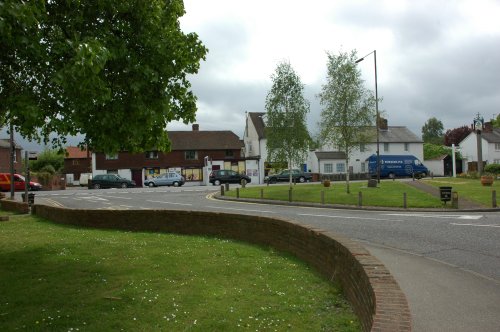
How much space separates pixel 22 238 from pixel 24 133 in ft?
17.4

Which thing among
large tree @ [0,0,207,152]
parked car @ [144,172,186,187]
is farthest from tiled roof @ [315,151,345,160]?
large tree @ [0,0,207,152]

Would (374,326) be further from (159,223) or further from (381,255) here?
(159,223)

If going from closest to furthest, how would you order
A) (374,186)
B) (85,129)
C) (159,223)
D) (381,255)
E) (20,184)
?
(85,129) → (381,255) → (159,223) → (374,186) → (20,184)

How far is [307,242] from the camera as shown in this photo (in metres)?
8.48

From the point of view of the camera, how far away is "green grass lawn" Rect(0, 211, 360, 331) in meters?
5.60

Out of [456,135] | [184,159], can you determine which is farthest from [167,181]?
[456,135]

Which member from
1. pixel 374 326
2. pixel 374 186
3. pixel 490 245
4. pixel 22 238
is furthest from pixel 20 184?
pixel 374 326

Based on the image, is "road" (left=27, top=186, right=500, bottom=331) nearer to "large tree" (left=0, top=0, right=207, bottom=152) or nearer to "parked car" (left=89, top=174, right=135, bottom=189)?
"large tree" (left=0, top=0, right=207, bottom=152)

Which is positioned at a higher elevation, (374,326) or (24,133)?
(24,133)

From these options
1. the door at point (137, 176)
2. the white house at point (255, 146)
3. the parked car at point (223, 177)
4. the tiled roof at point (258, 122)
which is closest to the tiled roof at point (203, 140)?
the white house at point (255, 146)

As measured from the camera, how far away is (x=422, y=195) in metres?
26.8

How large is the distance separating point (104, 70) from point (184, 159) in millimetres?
58280

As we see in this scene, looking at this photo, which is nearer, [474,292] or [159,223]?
[474,292]

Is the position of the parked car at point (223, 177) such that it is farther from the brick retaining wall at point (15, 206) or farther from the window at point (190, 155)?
the brick retaining wall at point (15, 206)
